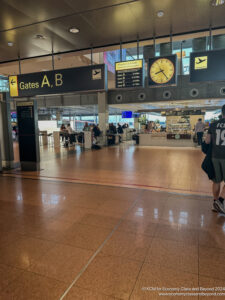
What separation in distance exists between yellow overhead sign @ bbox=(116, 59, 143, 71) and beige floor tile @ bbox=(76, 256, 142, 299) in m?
4.55

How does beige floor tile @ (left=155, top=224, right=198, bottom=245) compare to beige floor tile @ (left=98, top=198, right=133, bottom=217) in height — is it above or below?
below

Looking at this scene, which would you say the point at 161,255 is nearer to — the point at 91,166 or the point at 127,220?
the point at 127,220

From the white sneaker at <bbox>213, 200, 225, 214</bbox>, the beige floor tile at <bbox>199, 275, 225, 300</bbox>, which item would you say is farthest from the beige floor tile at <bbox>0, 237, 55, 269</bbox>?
the white sneaker at <bbox>213, 200, 225, 214</bbox>

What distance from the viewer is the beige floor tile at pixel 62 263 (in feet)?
5.82

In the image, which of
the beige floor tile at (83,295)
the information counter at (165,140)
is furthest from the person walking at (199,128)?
the beige floor tile at (83,295)

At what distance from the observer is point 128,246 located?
218cm

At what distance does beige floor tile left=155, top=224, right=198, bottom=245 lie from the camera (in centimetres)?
229

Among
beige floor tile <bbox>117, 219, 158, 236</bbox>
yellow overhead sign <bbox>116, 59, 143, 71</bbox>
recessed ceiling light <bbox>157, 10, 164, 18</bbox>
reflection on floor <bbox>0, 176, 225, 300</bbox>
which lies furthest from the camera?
yellow overhead sign <bbox>116, 59, 143, 71</bbox>

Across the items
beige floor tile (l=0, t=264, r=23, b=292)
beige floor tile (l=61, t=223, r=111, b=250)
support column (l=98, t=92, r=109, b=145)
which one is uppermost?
support column (l=98, t=92, r=109, b=145)

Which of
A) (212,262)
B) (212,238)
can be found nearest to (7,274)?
(212,262)

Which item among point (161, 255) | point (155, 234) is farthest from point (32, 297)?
point (155, 234)

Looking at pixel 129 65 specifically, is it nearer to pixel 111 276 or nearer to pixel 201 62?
pixel 201 62

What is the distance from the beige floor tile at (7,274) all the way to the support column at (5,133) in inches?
183

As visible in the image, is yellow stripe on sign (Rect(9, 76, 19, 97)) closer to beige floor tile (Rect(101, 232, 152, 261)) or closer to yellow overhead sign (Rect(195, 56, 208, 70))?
yellow overhead sign (Rect(195, 56, 208, 70))
